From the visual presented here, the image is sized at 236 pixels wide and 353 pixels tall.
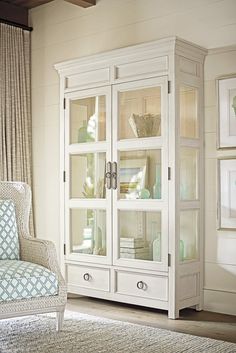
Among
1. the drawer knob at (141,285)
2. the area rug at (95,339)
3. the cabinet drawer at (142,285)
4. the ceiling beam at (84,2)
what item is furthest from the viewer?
the ceiling beam at (84,2)

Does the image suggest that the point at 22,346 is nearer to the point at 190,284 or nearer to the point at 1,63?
the point at 190,284

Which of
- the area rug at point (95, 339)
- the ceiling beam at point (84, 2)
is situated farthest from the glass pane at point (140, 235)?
the ceiling beam at point (84, 2)

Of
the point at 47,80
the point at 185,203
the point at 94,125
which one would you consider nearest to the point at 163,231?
the point at 185,203

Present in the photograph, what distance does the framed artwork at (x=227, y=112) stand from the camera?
421 centimetres

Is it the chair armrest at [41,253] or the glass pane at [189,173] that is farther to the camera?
the glass pane at [189,173]

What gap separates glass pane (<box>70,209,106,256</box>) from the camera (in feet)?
15.0

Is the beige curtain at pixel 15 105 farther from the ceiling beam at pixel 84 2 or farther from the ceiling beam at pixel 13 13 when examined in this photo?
the ceiling beam at pixel 84 2

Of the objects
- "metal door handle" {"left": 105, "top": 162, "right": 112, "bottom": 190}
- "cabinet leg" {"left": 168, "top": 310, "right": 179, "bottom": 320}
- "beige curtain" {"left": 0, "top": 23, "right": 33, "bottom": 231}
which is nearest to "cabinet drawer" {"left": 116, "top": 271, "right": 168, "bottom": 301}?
"cabinet leg" {"left": 168, "top": 310, "right": 179, "bottom": 320}

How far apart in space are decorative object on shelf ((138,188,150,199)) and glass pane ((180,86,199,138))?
50cm

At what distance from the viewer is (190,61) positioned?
4.25 meters

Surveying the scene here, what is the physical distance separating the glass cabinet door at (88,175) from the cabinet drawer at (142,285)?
0.20 m

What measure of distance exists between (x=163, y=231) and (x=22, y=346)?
1.36 m

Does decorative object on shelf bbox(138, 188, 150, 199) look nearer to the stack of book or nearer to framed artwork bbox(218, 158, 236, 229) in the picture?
the stack of book

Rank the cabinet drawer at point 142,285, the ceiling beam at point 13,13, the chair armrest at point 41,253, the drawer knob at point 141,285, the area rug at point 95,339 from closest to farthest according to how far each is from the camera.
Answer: the area rug at point 95,339
the chair armrest at point 41,253
the cabinet drawer at point 142,285
the drawer knob at point 141,285
the ceiling beam at point 13,13
